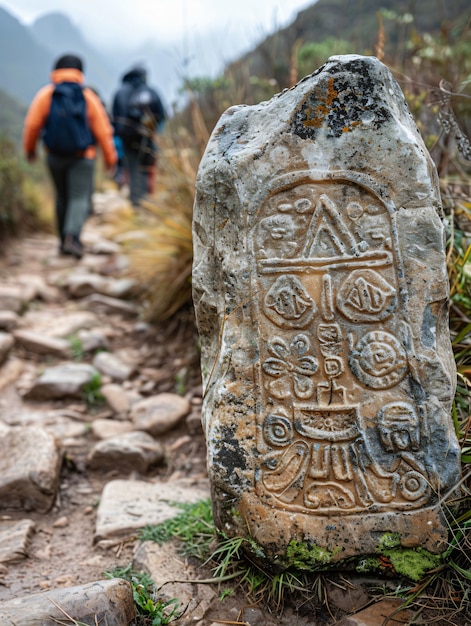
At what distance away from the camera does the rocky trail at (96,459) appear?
5.46 ft

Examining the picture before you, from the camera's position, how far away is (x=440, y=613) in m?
1.60

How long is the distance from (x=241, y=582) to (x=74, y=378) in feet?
6.26

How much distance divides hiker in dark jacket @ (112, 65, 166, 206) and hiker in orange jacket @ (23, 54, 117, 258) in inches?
28.7

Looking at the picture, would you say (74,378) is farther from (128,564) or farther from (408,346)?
(408,346)

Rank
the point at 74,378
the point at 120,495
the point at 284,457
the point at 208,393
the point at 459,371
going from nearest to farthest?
the point at 284,457, the point at 208,393, the point at 459,371, the point at 120,495, the point at 74,378

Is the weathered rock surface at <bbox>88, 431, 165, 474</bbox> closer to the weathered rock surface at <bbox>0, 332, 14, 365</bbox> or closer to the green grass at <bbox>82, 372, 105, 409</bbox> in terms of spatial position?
the green grass at <bbox>82, 372, 105, 409</bbox>

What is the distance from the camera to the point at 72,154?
509cm

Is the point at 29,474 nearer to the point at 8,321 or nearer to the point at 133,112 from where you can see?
the point at 8,321

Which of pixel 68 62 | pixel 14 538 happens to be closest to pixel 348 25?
pixel 68 62

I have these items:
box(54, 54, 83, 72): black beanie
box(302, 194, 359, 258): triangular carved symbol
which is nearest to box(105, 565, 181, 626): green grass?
box(302, 194, 359, 258): triangular carved symbol

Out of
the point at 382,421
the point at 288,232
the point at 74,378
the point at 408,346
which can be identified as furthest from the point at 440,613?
the point at 74,378

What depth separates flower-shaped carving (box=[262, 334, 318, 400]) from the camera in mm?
1718

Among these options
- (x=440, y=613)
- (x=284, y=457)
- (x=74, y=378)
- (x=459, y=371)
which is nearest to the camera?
(x=440, y=613)

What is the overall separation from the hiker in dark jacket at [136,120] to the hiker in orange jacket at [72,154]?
0.73 metres
